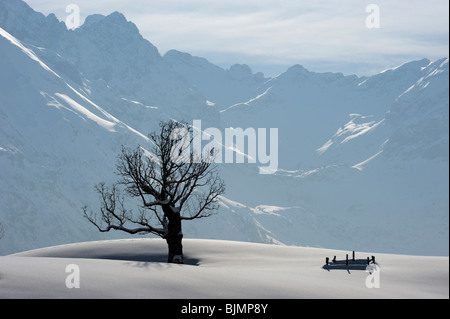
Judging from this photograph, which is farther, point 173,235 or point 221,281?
point 173,235

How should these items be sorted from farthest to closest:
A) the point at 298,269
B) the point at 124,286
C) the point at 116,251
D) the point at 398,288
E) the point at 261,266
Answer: the point at 116,251, the point at 261,266, the point at 298,269, the point at 398,288, the point at 124,286

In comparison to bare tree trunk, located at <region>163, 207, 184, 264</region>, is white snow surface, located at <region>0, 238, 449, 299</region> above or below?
below

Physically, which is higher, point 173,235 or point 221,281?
point 173,235

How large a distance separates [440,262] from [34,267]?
2351 cm

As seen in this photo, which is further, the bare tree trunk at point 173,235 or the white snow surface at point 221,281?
the bare tree trunk at point 173,235

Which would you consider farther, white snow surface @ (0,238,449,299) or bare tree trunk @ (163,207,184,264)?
bare tree trunk @ (163,207,184,264)

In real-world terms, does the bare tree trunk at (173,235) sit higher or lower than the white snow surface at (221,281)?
higher

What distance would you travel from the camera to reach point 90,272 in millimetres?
28891

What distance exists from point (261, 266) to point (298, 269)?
3.46 m
